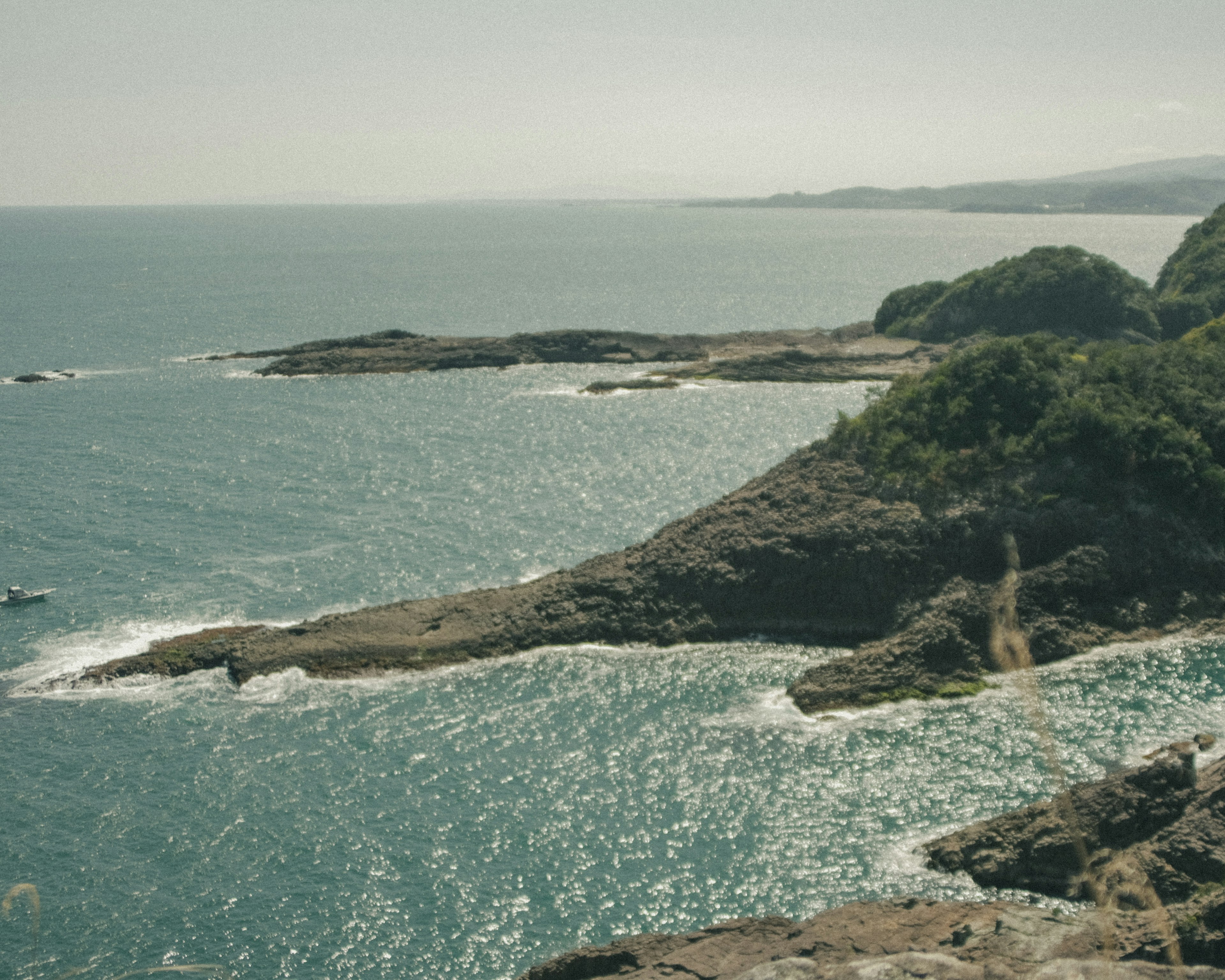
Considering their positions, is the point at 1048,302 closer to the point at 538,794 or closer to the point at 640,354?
the point at 640,354

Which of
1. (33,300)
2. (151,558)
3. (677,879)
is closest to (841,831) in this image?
(677,879)

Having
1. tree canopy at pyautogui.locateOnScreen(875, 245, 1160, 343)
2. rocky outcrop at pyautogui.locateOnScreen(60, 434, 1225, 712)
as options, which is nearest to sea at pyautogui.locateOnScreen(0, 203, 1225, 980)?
rocky outcrop at pyautogui.locateOnScreen(60, 434, 1225, 712)

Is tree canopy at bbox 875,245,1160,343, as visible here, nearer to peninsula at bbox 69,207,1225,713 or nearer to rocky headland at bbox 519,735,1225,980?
peninsula at bbox 69,207,1225,713

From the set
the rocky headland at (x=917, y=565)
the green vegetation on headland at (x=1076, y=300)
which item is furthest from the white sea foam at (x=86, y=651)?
the green vegetation on headland at (x=1076, y=300)

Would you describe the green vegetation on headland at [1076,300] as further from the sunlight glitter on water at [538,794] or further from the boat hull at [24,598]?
the boat hull at [24,598]

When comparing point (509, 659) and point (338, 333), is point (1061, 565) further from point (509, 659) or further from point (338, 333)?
point (338, 333)
